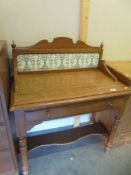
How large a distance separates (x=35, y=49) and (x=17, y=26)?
24 cm

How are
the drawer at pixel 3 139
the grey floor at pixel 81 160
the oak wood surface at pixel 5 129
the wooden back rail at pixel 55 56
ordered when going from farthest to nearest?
the grey floor at pixel 81 160 → the wooden back rail at pixel 55 56 → the drawer at pixel 3 139 → the oak wood surface at pixel 5 129

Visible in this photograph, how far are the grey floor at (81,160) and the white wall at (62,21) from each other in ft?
3.62

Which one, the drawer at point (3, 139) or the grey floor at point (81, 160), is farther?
the grey floor at point (81, 160)

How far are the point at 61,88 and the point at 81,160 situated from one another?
0.88 metres

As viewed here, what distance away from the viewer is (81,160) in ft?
5.09

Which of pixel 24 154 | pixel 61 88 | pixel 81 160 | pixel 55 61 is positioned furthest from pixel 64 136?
pixel 55 61

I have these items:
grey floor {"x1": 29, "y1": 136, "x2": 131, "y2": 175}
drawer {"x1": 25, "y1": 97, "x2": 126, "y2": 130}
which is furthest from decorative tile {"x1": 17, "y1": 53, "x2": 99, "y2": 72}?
grey floor {"x1": 29, "y1": 136, "x2": 131, "y2": 175}

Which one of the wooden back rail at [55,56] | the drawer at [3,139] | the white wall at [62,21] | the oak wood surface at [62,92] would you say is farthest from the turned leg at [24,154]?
the white wall at [62,21]

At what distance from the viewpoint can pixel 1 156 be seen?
3.68 feet

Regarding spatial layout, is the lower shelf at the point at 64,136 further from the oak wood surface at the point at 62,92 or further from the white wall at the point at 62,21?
the white wall at the point at 62,21

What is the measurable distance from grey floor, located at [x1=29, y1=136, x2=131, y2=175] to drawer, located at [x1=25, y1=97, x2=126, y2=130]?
0.64 metres

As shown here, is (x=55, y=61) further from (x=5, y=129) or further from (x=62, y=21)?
(x=5, y=129)

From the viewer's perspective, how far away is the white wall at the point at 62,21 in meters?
1.23

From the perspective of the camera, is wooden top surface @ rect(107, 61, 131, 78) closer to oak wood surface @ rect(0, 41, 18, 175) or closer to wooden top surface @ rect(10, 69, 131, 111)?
wooden top surface @ rect(10, 69, 131, 111)
